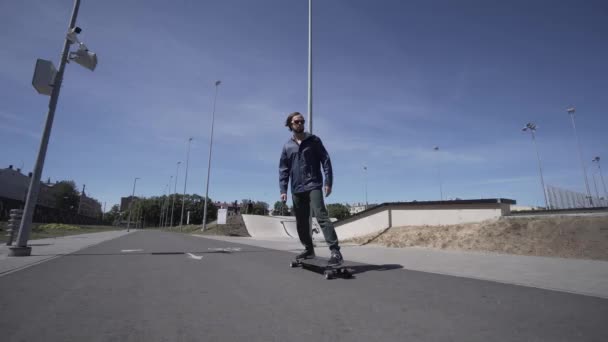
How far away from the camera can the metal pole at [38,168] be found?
234 inches

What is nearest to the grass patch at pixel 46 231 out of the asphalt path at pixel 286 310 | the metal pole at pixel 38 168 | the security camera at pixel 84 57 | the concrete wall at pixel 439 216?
the metal pole at pixel 38 168

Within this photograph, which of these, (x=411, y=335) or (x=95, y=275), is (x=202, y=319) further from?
(x=95, y=275)

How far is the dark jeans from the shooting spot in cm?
413

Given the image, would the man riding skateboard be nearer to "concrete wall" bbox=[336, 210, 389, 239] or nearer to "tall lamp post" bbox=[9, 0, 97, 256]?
"tall lamp post" bbox=[9, 0, 97, 256]

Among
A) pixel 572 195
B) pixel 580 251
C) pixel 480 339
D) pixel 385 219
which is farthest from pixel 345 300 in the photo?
pixel 572 195

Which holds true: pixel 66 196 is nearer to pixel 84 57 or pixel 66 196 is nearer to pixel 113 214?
pixel 113 214

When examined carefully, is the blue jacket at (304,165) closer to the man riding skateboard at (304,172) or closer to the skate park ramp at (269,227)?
the man riding skateboard at (304,172)

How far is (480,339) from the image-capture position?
153 cm

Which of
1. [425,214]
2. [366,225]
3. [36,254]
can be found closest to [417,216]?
[425,214]

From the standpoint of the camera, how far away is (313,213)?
4.67 metres

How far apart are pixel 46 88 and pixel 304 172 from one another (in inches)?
264

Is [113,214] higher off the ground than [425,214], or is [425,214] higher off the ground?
[113,214]

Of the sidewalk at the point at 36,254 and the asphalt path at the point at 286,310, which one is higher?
the asphalt path at the point at 286,310

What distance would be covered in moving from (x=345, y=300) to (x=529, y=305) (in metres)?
1.48
